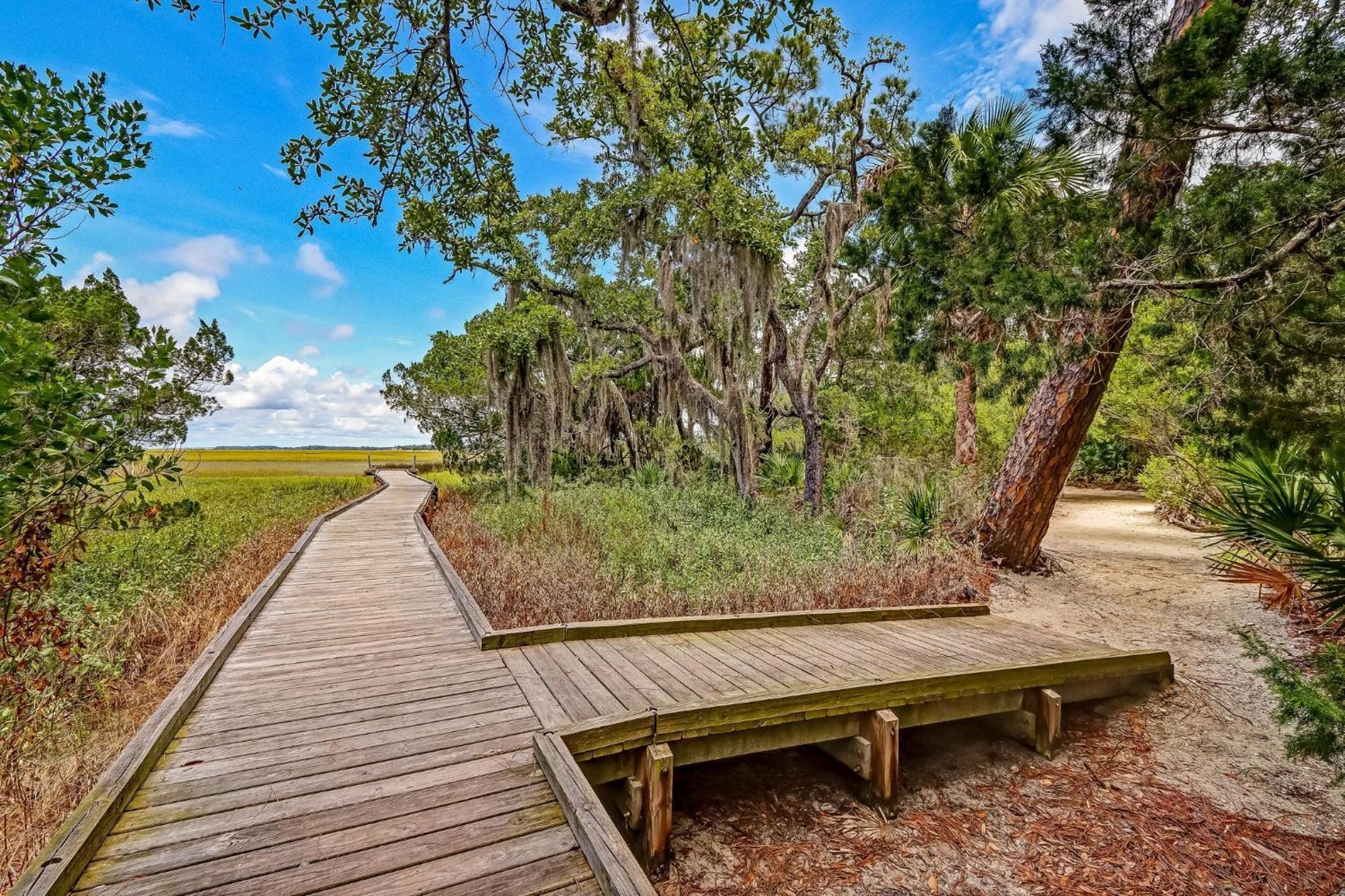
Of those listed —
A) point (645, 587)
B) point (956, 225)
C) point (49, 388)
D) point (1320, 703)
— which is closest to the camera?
point (49, 388)

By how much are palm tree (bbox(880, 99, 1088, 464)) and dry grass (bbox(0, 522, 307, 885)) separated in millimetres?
6821

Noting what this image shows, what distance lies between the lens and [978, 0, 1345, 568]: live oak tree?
122 inches

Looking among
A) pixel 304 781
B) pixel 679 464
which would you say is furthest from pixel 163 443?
pixel 679 464

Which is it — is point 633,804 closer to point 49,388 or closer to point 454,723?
point 454,723

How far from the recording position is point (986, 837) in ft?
11.6

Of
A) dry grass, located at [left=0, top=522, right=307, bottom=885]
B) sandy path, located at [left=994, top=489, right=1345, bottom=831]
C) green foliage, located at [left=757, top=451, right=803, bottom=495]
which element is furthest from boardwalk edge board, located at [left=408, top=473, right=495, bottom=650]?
green foliage, located at [left=757, top=451, right=803, bottom=495]

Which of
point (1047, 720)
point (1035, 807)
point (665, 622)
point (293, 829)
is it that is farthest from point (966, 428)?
point (293, 829)

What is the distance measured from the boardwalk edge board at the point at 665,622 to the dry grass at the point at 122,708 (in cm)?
218

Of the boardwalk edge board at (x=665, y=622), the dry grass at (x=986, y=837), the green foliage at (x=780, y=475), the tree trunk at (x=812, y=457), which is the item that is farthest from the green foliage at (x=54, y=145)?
the green foliage at (x=780, y=475)

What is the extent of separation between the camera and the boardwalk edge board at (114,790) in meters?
1.92

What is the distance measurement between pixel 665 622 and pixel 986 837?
8.64 ft

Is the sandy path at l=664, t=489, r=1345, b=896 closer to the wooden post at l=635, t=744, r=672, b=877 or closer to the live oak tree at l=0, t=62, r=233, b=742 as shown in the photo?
the wooden post at l=635, t=744, r=672, b=877

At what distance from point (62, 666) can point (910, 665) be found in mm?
6269

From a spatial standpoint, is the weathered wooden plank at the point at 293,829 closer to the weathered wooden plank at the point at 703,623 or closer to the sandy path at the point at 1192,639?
the weathered wooden plank at the point at 703,623
